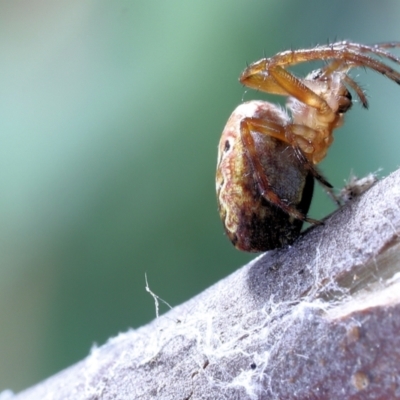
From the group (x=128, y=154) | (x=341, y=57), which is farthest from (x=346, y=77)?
(x=128, y=154)

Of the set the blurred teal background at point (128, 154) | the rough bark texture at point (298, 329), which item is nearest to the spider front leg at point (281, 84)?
the rough bark texture at point (298, 329)

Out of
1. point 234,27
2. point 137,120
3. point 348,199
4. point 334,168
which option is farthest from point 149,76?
point 348,199

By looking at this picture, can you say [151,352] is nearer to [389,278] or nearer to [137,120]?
[389,278]

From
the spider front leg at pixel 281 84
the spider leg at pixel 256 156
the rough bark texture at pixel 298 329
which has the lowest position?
the rough bark texture at pixel 298 329

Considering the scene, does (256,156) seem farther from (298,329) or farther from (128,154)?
(128,154)

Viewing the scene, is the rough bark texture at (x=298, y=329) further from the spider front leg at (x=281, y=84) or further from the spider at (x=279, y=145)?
the spider front leg at (x=281, y=84)
